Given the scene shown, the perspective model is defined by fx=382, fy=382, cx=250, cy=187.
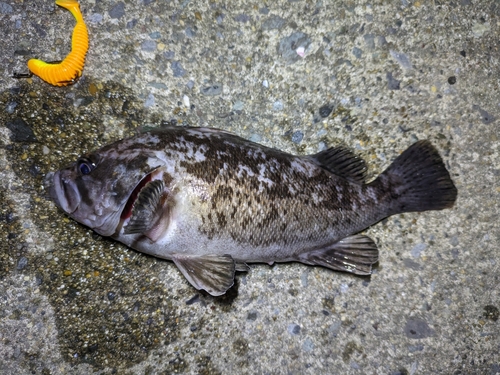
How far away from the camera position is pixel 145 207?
2.05 meters

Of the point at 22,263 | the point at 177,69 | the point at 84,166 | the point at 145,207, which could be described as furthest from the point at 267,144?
the point at 22,263

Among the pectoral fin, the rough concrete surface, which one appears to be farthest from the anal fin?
the pectoral fin

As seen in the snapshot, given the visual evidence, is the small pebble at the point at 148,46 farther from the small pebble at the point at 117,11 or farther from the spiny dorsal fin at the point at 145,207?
the spiny dorsal fin at the point at 145,207

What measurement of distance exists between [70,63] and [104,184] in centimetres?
96

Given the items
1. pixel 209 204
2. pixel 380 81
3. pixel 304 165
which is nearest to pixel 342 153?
pixel 304 165

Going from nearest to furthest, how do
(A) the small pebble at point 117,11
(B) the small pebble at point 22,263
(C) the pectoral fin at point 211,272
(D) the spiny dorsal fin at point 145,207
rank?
(D) the spiny dorsal fin at point 145,207
(C) the pectoral fin at point 211,272
(B) the small pebble at point 22,263
(A) the small pebble at point 117,11

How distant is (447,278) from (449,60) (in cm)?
158

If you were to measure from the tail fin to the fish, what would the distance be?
60mm

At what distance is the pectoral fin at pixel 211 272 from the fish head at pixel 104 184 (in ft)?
1.59

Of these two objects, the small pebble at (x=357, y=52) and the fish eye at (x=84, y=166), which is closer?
the fish eye at (x=84, y=166)

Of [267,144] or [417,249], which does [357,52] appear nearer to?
[267,144]

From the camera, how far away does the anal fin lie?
2.55 meters

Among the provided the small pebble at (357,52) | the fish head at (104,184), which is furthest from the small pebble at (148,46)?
the small pebble at (357,52)

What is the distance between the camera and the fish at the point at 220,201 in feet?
6.95
